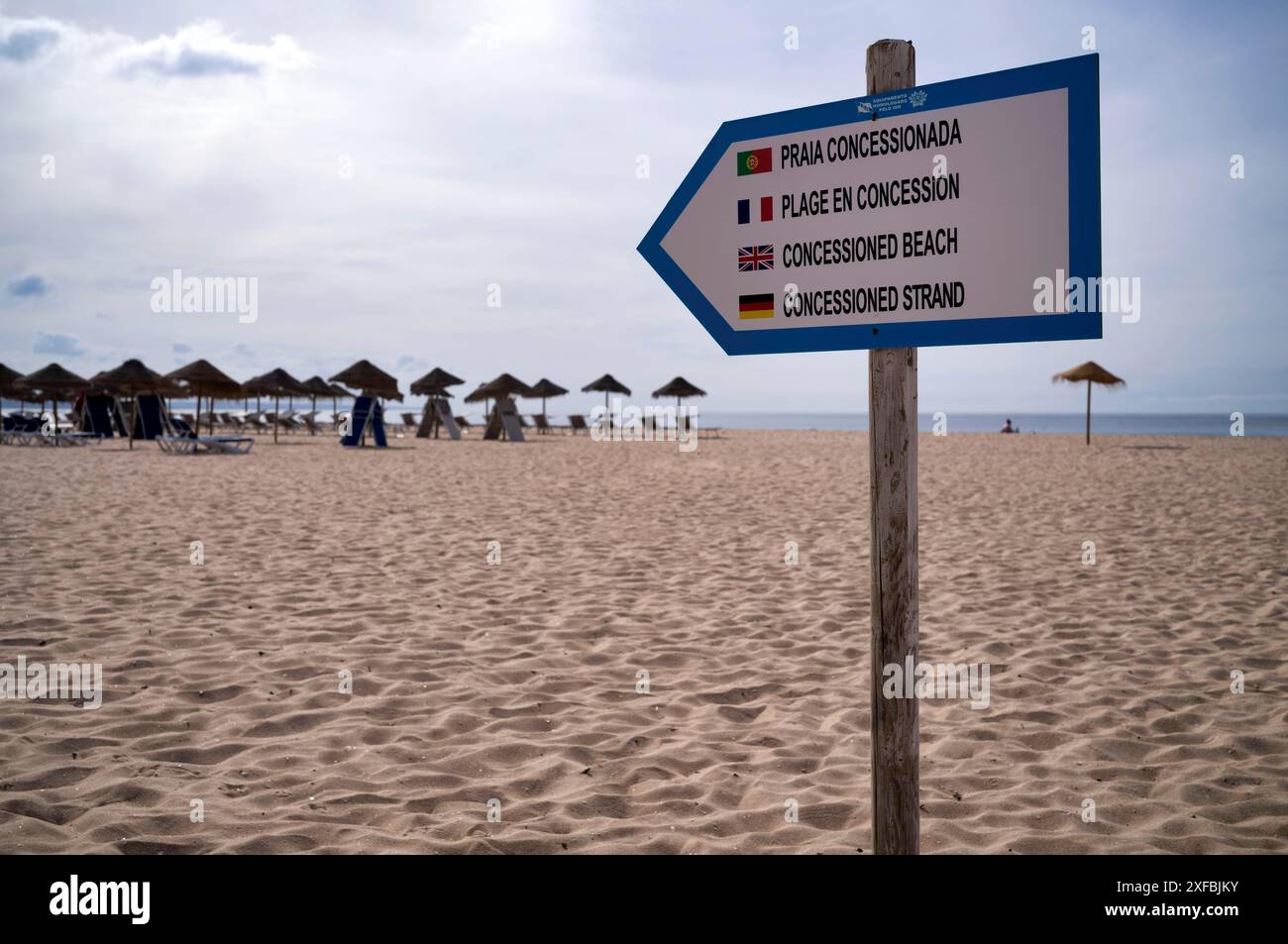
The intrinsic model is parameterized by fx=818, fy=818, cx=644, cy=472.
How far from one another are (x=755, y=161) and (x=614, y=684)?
269 centimetres

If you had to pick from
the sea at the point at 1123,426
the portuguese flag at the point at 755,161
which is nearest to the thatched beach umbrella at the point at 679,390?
the sea at the point at 1123,426

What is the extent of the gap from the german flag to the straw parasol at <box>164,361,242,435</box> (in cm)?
2515

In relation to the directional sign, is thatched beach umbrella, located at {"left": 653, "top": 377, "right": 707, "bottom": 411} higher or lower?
higher

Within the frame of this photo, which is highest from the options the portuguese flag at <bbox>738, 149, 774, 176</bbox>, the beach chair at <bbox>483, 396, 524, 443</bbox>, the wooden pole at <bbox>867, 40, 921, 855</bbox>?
the beach chair at <bbox>483, 396, 524, 443</bbox>

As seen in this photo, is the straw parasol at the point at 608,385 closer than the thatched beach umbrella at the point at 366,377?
No

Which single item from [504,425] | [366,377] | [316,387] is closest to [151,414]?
[366,377]

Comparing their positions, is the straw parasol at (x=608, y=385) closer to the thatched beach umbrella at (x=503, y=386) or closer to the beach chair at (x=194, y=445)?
the thatched beach umbrella at (x=503, y=386)

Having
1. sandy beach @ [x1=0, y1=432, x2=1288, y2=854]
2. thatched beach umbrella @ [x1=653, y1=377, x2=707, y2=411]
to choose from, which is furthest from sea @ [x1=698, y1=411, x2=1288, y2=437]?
sandy beach @ [x1=0, y1=432, x2=1288, y2=854]

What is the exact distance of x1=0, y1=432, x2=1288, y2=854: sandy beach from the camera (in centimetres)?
266

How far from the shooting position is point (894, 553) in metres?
1.84

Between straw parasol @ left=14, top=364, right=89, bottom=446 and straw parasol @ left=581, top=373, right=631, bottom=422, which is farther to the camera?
straw parasol @ left=581, top=373, right=631, bottom=422

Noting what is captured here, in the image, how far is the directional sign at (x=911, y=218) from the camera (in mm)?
1638

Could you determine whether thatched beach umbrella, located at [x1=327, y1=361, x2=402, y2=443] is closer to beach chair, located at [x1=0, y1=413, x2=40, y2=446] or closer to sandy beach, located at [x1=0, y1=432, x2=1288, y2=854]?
beach chair, located at [x1=0, y1=413, x2=40, y2=446]
